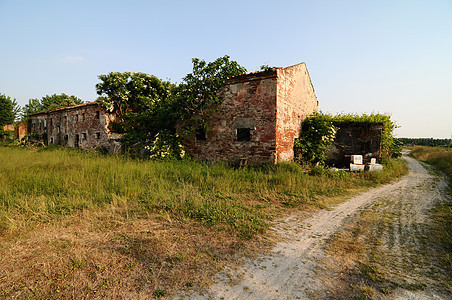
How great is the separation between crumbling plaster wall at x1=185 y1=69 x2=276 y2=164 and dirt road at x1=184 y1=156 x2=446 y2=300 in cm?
456

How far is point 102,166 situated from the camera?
7.74 metres

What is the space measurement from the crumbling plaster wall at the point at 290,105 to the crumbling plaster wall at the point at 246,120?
0.39 meters

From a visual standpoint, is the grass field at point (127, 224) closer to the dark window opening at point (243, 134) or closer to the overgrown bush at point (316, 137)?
the dark window opening at point (243, 134)

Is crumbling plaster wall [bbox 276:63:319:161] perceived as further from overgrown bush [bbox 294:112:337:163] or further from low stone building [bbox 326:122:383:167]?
low stone building [bbox 326:122:383:167]

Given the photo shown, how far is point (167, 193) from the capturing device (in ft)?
17.9

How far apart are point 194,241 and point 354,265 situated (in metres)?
2.39

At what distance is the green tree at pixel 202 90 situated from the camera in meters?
10.0

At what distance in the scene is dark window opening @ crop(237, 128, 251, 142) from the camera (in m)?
Result: 9.68

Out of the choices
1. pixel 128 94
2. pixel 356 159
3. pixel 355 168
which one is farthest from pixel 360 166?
pixel 128 94

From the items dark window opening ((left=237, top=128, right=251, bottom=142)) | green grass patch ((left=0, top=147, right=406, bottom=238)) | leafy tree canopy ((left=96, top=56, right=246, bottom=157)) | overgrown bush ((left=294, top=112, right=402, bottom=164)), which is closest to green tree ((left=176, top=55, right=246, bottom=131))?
leafy tree canopy ((left=96, top=56, right=246, bottom=157))

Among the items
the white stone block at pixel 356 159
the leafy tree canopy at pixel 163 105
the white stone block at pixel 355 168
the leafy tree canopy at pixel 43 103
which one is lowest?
the white stone block at pixel 355 168

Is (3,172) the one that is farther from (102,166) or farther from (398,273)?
(398,273)

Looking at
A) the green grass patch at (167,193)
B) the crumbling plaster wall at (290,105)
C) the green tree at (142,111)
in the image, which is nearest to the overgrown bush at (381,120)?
the crumbling plaster wall at (290,105)

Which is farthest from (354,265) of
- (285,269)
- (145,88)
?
(145,88)
